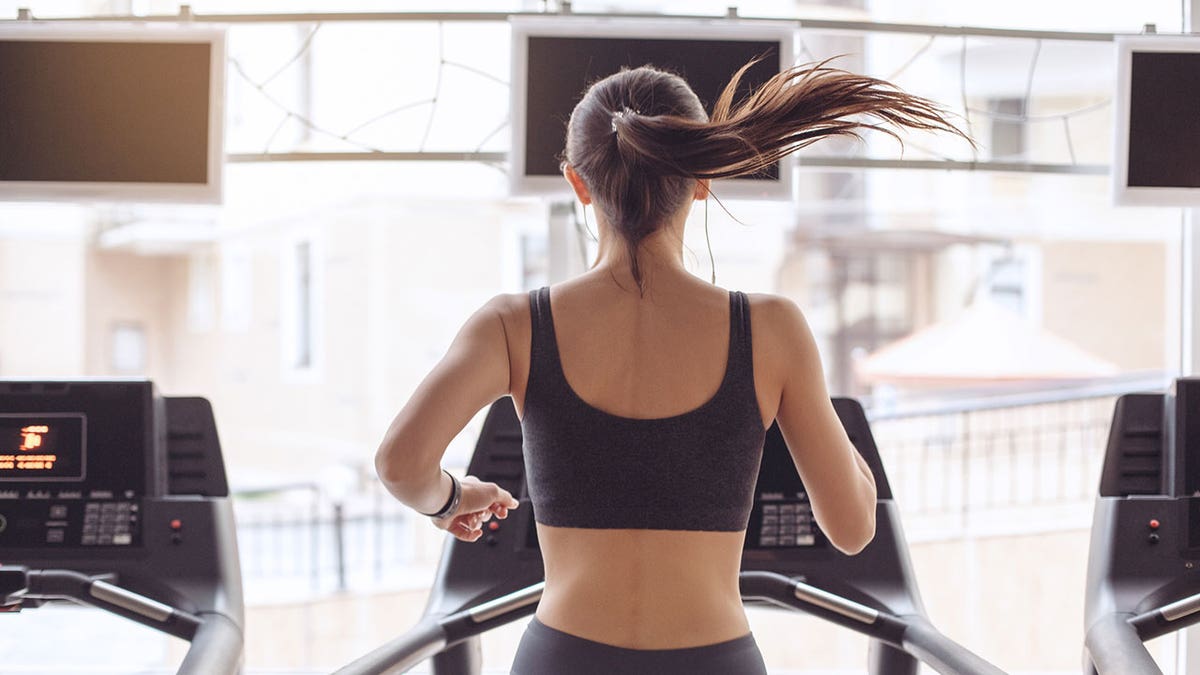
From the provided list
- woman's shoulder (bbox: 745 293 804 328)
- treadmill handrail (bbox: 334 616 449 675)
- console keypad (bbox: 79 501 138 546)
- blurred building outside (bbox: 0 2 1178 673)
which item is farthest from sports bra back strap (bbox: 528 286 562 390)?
blurred building outside (bbox: 0 2 1178 673)

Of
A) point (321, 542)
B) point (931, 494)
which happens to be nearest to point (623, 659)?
point (321, 542)

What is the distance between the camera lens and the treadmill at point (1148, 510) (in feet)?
6.09

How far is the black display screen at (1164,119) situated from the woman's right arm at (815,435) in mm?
1305

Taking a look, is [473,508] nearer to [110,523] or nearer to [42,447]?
[110,523]

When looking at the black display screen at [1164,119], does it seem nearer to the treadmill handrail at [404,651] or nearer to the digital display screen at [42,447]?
the treadmill handrail at [404,651]

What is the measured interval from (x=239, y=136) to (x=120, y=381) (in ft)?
10.8

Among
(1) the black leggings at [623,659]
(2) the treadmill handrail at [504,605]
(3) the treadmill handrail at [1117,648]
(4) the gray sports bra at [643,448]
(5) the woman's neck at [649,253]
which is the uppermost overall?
(5) the woman's neck at [649,253]

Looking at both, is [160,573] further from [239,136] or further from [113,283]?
[113,283]

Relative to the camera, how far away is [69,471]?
193 centimetres

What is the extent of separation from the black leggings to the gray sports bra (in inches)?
4.9

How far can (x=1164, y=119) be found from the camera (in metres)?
2.11

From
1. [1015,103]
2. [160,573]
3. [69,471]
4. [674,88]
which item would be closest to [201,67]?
[69,471]

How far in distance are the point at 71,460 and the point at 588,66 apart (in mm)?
1191

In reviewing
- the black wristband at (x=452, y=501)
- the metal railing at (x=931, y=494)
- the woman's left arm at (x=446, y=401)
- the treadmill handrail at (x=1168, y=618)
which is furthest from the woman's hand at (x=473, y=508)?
the metal railing at (x=931, y=494)
